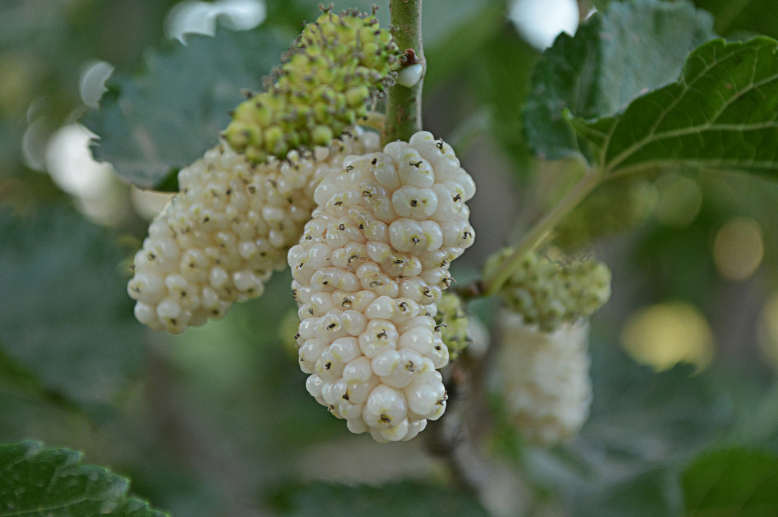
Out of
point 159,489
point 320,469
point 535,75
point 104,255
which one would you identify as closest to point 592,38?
point 535,75

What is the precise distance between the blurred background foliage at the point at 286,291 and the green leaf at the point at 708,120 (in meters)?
0.17

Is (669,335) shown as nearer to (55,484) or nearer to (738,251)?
(738,251)

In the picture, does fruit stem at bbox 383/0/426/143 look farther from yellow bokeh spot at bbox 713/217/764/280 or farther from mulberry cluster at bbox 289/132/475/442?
yellow bokeh spot at bbox 713/217/764/280

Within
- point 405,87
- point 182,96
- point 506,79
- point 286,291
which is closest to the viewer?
point 405,87

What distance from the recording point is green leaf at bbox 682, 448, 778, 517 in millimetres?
912

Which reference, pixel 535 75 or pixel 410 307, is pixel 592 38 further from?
pixel 410 307

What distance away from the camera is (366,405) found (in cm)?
39

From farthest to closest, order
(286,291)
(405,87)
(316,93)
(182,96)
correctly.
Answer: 1. (286,291)
2. (182,96)
3. (405,87)
4. (316,93)

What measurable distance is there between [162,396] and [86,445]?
0.26 metres

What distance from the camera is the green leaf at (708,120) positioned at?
53cm

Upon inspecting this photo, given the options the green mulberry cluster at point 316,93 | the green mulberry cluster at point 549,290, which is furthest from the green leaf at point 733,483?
the green mulberry cluster at point 316,93

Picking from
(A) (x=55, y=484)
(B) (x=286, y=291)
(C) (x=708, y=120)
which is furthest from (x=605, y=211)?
(B) (x=286, y=291)

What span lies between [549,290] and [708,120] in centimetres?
22

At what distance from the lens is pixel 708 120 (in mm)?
588
